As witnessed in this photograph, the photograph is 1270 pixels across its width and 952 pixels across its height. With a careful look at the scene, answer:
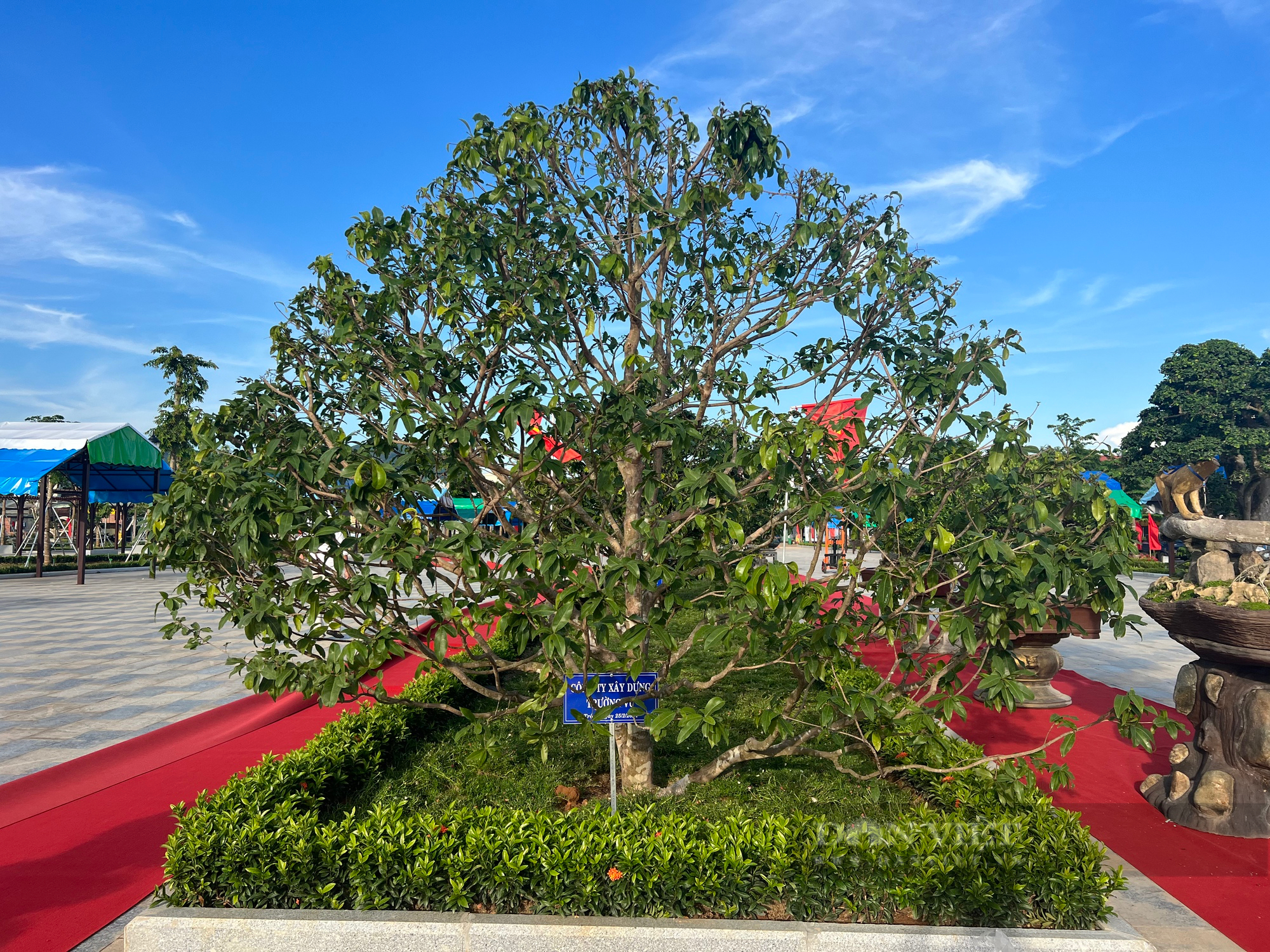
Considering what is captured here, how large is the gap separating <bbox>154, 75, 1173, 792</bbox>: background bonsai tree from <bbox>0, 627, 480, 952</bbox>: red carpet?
1.69 m

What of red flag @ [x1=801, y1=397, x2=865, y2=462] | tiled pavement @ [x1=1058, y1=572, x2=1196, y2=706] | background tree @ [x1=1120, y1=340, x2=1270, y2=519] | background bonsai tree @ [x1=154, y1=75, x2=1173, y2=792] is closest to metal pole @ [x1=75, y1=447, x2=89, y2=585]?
background bonsai tree @ [x1=154, y1=75, x2=1173, y2=792]

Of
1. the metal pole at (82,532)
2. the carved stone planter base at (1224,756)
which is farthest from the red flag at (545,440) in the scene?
the metal pole at (82,532)

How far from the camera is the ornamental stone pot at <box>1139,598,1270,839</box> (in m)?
5.48

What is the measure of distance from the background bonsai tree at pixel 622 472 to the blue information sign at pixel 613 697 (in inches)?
7.1

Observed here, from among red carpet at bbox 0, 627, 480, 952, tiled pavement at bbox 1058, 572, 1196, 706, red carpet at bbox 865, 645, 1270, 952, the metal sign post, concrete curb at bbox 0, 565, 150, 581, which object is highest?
the metal sign post

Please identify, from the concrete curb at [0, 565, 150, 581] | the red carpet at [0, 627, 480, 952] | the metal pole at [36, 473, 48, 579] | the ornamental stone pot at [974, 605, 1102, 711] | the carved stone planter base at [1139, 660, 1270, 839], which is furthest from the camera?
the concrete curb at [0, 565, 150, 581]

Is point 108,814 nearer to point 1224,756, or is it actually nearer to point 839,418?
point 839,418

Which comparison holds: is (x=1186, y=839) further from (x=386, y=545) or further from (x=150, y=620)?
(x=150, y=620)

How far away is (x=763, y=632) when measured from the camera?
4.01 meters

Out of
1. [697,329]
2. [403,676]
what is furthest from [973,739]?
[403,676]

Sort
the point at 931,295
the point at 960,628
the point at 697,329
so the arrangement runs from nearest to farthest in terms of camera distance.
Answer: the point at 960,628 → the point at 931,295 → the point at 697,329

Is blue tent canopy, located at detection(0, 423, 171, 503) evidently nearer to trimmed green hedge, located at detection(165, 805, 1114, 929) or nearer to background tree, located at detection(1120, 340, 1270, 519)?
trimmed green hedge, located at detection(165, 805, 1114, 929)

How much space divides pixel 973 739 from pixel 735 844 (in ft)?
17.2

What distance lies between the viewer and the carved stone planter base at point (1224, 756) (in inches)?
221
